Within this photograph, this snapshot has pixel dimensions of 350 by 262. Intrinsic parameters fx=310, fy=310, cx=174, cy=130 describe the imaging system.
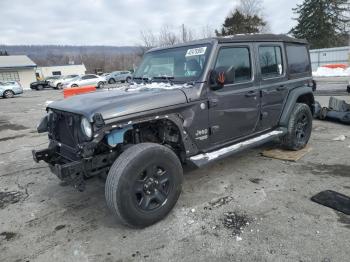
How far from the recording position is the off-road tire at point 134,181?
3.14 meters

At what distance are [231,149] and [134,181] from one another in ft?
5.45

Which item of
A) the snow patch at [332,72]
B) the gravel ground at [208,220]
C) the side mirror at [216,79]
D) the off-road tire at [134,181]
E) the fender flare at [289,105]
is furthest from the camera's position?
Answer: the snow patch at [332,72]

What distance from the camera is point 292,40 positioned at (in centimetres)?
556

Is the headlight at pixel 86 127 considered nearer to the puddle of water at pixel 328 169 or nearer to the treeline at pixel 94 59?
the puddle of water at pixel 328 169

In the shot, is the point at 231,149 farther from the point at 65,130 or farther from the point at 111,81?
the point at 111,81

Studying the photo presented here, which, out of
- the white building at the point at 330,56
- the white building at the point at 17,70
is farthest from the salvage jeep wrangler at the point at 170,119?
the white building at the point at 17,70

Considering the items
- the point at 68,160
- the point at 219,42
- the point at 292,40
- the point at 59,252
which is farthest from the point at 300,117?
the point at 59,252

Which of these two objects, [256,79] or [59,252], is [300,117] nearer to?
[256,79]

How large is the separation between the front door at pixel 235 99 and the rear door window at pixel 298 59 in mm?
1229

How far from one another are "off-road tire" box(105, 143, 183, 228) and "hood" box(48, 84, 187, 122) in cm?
43

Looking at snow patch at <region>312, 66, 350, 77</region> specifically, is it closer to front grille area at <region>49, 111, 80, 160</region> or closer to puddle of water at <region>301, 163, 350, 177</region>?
puddle of water at <region>301, 163, 350, 177</region>

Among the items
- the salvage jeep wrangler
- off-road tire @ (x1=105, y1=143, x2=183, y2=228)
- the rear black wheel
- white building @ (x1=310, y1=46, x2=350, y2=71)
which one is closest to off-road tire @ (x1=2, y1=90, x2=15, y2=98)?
the rear black wheel

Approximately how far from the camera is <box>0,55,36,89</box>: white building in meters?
44.6

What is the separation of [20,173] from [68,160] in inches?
90.5
